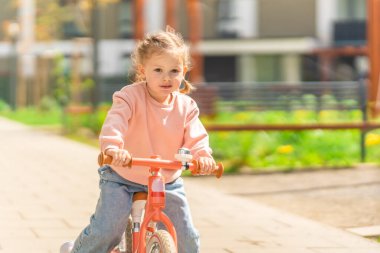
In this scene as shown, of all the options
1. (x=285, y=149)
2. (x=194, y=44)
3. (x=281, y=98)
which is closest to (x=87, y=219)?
(x=285, y=149)

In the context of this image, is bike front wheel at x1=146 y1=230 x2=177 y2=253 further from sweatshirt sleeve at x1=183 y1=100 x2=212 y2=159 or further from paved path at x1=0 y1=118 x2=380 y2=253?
paved path at x1=0 y1=118 x2=380 y2=253

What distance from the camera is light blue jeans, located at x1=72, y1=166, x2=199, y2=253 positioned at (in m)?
4.59

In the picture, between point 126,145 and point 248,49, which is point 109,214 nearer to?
point 126,145

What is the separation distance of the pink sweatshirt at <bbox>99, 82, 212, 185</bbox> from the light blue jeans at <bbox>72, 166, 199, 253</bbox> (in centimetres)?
6

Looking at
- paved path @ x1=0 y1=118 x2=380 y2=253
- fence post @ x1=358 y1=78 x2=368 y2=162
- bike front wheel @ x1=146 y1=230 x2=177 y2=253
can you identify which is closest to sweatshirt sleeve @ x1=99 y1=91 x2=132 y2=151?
bike front wheel @ x1=146 y1=230 x2=177 y2=253

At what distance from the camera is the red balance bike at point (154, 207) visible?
4238 mm

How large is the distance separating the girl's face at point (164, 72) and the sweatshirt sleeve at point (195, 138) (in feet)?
0.66

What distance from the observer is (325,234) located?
23.9 feet

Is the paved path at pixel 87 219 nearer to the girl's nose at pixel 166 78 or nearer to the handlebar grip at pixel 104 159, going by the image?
the girl's nose at pixel 166 78

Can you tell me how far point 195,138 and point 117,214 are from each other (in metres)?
0.47

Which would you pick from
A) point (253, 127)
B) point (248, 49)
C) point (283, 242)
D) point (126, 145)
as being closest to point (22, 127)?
point (253, 127)

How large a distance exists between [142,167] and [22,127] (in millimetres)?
19869

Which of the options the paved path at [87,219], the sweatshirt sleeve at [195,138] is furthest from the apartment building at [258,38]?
the sweatshirt sleeve at [195,138]

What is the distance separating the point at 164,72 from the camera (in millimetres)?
4527
